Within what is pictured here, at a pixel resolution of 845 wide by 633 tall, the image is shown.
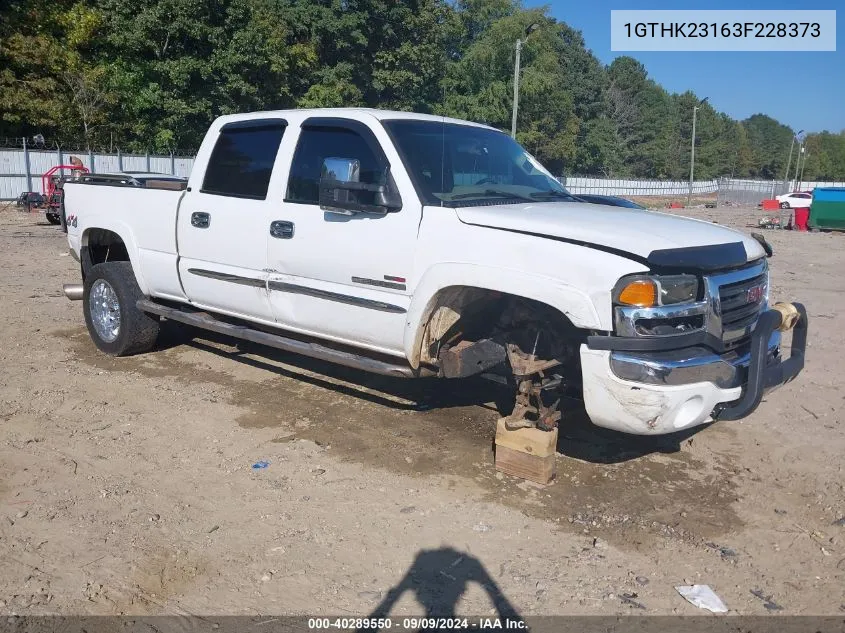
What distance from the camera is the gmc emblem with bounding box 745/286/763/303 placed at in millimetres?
4203

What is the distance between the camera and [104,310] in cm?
687

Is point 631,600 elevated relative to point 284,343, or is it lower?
lower

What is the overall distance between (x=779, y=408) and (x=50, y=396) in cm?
568

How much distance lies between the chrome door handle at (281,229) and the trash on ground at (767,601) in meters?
3.44

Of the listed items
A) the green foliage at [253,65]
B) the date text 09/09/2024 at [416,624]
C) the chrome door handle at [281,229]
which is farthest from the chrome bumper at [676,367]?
the green foliage at [253,65]

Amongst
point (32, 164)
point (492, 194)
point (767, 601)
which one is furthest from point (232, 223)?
point (32, 164)

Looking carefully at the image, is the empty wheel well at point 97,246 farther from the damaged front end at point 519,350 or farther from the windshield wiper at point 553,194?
the windshield wiper at point 553,194

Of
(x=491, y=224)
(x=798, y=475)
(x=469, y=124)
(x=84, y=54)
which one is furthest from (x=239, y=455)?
(x=84, y=54)

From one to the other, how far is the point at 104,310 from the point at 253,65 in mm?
31951

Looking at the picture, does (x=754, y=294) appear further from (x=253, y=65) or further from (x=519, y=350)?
(x=253, y=65)

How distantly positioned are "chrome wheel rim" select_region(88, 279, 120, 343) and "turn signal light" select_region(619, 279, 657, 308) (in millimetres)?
4727

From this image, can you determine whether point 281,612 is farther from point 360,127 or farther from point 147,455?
point 360,127

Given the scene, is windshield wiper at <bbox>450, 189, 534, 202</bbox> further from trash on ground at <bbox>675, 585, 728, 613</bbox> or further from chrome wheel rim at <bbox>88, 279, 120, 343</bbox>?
chrome wheel rim at <bbox>88, 279, 120, 343</bbox>

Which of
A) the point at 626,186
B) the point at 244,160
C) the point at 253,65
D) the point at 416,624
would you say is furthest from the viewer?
the point at 626,186
